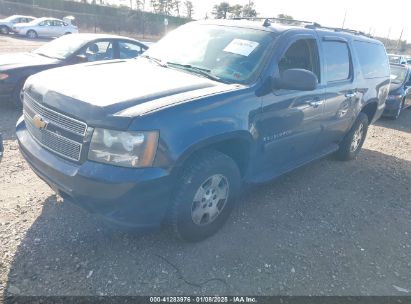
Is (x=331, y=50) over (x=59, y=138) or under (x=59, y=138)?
over

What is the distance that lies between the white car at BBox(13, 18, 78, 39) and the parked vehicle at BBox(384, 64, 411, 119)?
23.6 meters

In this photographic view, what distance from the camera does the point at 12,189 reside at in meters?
4.01

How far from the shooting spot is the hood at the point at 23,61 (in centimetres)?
694

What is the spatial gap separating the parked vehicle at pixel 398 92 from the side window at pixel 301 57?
271 inches

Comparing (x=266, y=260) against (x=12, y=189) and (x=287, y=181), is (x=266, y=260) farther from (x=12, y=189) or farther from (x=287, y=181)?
(x=12, y=189)

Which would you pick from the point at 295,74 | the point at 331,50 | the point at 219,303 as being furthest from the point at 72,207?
the point at 331,50

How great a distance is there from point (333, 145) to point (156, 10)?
178 ft

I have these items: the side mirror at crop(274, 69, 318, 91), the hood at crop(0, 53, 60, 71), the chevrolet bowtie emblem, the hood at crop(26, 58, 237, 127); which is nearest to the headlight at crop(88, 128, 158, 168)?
the hood at crop(26, 58, 237, 127)

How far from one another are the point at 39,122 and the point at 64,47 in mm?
5408

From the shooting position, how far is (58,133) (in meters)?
2.88

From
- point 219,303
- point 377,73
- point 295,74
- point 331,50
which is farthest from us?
point 377,73

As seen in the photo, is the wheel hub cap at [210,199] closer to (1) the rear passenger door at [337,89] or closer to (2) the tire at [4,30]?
(1) the rear passenger door at [337,89]

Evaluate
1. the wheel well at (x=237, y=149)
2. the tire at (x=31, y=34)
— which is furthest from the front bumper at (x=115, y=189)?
the tire at (x=31, y=34)

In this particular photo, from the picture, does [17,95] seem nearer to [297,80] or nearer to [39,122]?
[39,122]
